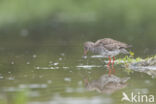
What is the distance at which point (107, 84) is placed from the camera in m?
12.9

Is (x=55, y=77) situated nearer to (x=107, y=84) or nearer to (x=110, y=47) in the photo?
(x=107, y=84)

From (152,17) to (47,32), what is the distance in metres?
9.96

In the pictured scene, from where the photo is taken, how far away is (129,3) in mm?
41906

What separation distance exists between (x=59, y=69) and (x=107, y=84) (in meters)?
3.03

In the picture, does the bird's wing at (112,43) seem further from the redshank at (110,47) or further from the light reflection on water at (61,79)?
the light reflection on water at (61,79)

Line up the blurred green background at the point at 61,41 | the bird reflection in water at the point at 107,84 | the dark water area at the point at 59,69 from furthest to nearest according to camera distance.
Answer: the bird reflection in water at the point at 107,84 < the blurred green background at the point at 61,41 < the dark water area at the point at 59,69

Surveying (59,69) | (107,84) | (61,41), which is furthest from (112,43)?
(61,41)

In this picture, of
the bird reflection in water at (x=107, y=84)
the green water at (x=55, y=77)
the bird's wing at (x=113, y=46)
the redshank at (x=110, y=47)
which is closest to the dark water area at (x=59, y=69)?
the green water at (x=55, y=77)

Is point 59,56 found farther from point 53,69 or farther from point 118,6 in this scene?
point 118,6

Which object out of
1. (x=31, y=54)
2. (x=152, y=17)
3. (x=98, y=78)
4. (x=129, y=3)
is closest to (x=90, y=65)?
(x=98, y=78)

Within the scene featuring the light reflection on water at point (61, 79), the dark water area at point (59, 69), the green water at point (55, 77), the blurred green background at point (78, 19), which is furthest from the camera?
the blurred green background at point (78, 19)

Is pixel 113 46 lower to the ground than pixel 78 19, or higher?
lower

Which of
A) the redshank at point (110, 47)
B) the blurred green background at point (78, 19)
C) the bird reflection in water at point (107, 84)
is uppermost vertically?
the blurred green background at point (78, 19)

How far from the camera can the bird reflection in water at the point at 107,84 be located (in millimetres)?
12077
